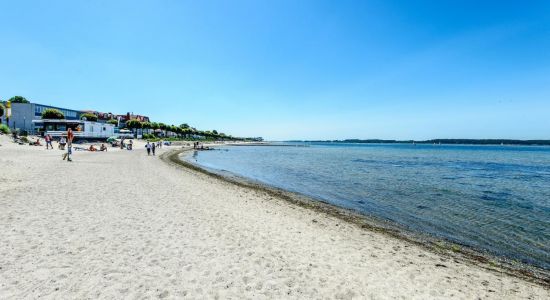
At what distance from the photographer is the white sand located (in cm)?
555

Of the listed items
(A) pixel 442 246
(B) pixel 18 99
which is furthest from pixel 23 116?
(A) pixel 442 246

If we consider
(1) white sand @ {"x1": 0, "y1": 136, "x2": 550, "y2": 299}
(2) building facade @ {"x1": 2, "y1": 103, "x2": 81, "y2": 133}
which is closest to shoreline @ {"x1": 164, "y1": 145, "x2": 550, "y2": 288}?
(1) white sand @ {"x1": 0, "y1": 136, "x2": 550, "y2": 299}

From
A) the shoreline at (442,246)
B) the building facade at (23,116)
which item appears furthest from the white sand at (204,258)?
the building facade at (23,116)

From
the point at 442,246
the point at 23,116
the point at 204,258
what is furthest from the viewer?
the point at 23,116

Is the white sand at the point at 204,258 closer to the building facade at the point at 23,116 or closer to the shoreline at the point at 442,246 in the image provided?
the shoreline at the point at 442,246

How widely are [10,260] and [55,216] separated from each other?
3664 mm

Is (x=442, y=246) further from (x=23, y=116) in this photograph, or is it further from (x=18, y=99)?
(x=18, y=99)

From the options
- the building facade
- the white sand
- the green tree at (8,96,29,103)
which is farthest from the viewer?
the green tree at (8,96,29,103)

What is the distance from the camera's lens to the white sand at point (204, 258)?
5547mm

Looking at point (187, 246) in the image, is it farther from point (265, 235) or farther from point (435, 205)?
point (435, 205)

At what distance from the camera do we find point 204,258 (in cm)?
692

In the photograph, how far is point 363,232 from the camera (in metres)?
10.5

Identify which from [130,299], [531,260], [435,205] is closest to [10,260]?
[130,299]

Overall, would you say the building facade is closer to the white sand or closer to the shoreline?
the white sand
